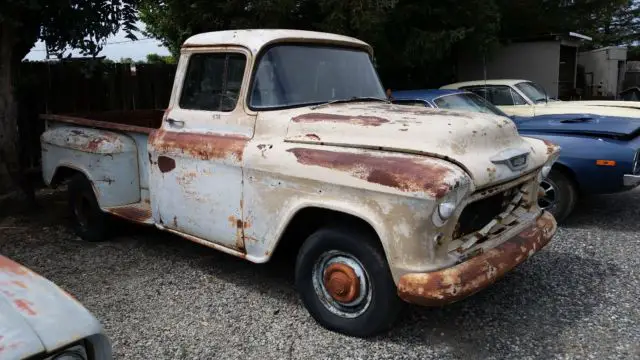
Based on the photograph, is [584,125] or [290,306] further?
[584,125]

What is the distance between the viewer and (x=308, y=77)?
407 centimetres

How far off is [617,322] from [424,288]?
61.9 inches

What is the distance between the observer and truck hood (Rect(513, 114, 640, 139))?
18.3ft

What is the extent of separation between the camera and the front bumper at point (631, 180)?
519 centimetres

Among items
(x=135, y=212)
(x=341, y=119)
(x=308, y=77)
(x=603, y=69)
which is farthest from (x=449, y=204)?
(x=603, y=69)

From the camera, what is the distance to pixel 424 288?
9.63ft

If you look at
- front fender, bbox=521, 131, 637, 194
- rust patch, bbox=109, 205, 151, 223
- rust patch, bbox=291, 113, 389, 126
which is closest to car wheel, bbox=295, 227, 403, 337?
rust patch, bbox=291, 113, 389, 126

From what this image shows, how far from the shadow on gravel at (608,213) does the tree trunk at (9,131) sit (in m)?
6.07

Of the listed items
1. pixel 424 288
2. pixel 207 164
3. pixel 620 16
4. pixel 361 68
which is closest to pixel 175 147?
pixel 207 164

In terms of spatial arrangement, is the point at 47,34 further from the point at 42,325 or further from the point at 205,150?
the point at 42,325

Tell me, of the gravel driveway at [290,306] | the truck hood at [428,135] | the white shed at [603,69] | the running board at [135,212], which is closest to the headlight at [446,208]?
the truck hood at [428,135]

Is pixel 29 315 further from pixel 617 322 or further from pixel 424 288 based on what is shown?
pixel 617 322

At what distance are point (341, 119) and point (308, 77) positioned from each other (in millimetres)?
628

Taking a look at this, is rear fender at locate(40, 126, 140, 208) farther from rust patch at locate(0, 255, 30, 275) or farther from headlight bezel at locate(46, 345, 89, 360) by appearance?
headlight bezel at locate(46, 345, 89, 360)
